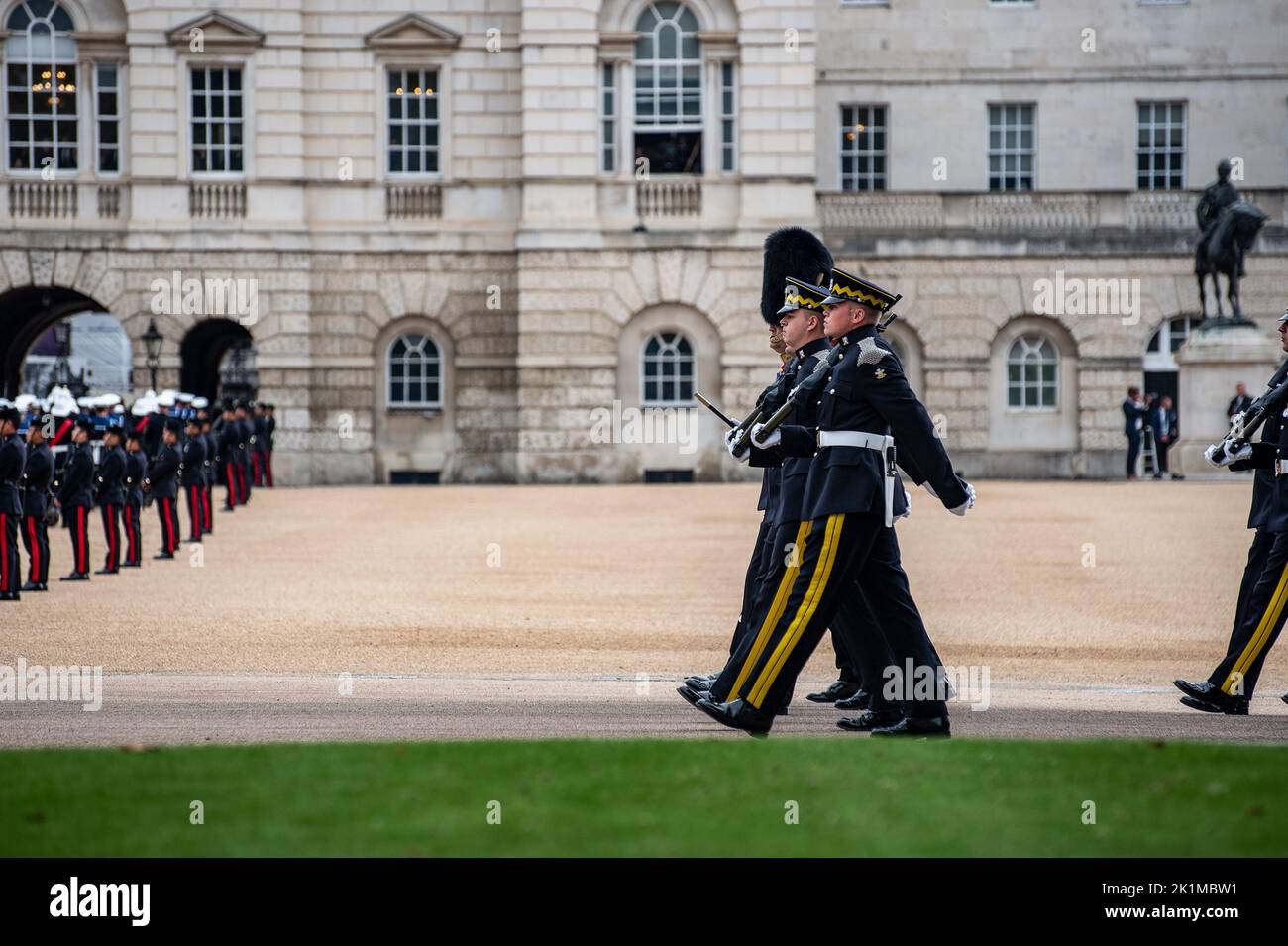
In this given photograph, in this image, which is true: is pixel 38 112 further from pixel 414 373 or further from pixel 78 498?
pixel 78 498

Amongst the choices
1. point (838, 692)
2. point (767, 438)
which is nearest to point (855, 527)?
point (767, 438)

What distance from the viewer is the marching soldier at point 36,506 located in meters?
16.3

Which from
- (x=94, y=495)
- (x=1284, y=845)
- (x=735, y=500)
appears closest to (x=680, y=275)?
(x=735, y=500)

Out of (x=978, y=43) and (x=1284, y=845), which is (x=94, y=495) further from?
(x=978, y=43)

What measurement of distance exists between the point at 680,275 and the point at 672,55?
392 centimetres

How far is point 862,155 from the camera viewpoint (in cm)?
3681

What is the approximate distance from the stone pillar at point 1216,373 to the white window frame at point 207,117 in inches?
646

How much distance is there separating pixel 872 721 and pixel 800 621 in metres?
0.85

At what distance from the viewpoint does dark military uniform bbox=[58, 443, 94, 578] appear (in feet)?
58.0

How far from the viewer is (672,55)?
Result: 111ft

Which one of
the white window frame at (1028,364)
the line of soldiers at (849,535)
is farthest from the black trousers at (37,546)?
the white window frame at (1028,364)

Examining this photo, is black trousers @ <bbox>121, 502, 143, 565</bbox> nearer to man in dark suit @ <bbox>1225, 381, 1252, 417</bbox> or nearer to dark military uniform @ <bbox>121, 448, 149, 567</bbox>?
dark military uniform @ <bbox>121, 448, 149, 567</bbox>

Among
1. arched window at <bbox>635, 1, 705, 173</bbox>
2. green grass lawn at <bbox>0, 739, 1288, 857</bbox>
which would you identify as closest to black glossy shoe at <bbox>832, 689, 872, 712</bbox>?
green grass lawn at <bbox>0, 739, 1288, 857</bbox>

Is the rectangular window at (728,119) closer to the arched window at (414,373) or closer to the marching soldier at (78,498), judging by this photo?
the arched window at (414,373)
